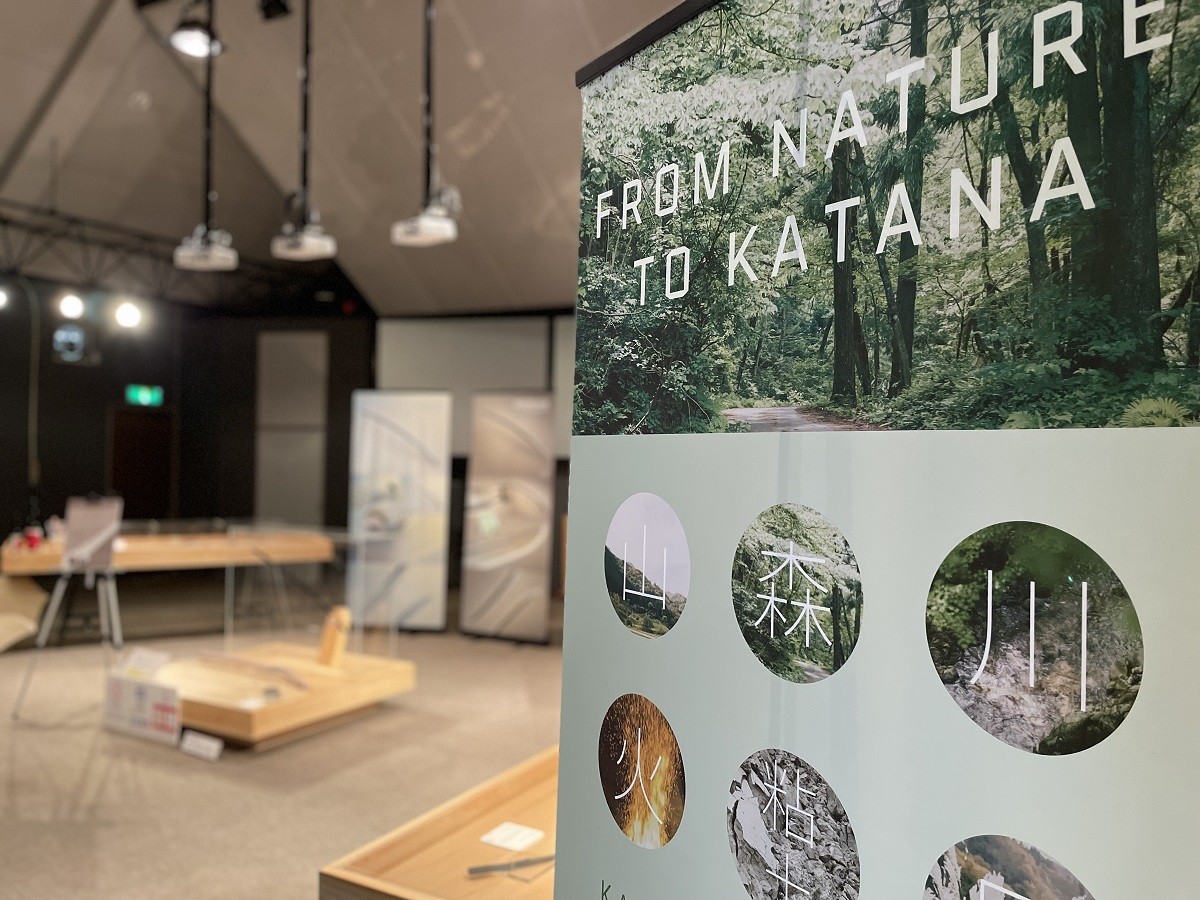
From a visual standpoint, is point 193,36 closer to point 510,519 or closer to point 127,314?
point 510,519

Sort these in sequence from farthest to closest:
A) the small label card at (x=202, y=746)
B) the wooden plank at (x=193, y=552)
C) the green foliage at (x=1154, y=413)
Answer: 1. the wooden plank at (x=193, y=552)
2. the small label card at (x=202, y=746)
3. the green foliage at (x=1154, y=413)

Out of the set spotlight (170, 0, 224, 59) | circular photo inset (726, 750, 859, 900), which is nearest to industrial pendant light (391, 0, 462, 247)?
spotlight (170, 0, 224, 59)

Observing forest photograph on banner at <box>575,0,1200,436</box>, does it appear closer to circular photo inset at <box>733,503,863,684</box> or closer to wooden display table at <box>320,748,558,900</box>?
circular photo inset at <box>733,503,863,684</box>

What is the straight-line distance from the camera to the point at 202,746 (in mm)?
4016

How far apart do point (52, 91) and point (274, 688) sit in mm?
5140

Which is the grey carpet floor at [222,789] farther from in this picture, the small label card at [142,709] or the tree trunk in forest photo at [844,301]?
the tree trunk in forest photo at [844,301]

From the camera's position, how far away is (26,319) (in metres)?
8.22

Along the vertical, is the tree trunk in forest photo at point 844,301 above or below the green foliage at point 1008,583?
above

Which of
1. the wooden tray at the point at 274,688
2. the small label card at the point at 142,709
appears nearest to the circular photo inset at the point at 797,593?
the wooden tray at the point at 274,688

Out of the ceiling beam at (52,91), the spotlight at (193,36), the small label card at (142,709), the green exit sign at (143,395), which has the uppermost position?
the ceiling beam at (52,91)

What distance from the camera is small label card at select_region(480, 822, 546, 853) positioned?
208 centimetres

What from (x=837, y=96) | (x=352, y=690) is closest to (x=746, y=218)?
(x=837, y=96)

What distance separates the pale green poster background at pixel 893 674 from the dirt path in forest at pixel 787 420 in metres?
0.01

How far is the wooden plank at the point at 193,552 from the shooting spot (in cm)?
556
